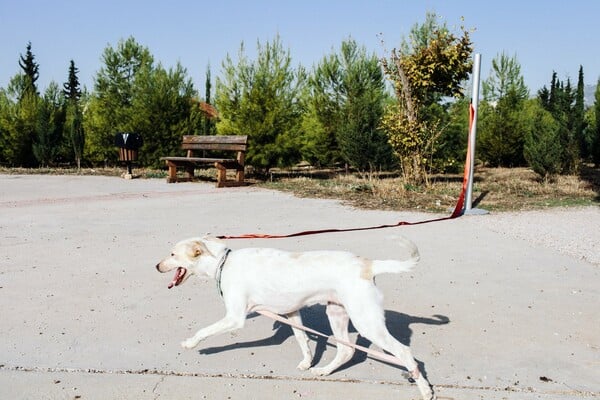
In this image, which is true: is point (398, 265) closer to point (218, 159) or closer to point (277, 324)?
point (277, 324)

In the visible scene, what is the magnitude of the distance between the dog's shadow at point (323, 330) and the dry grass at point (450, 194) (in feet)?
22.0

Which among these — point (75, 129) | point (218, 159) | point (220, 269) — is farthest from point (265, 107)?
point (220, 269)

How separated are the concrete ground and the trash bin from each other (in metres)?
9.98

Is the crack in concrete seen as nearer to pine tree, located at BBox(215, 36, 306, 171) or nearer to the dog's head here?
the dog's head

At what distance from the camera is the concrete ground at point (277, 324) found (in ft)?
10.7

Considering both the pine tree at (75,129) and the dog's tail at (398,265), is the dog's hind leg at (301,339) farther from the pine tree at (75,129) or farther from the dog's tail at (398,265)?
the pine tree at (75,129)

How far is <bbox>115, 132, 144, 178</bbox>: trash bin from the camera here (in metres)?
18.4

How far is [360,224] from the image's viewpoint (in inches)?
360

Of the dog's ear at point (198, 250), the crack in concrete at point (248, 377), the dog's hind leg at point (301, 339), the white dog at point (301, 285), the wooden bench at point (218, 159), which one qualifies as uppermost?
the wooden bench at point (218, 159)

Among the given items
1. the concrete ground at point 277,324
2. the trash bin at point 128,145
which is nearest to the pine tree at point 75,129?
the trash bin at point 128,145

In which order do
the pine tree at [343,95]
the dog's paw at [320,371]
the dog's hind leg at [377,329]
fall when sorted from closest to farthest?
the dog's hind leg at [377,329] < the dog's paw at [320,371] < the pine tree at [343,95]

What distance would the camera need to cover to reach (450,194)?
13.2 metres

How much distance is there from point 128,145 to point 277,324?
1561cm

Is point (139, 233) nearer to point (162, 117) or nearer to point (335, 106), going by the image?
point (162, 117)
